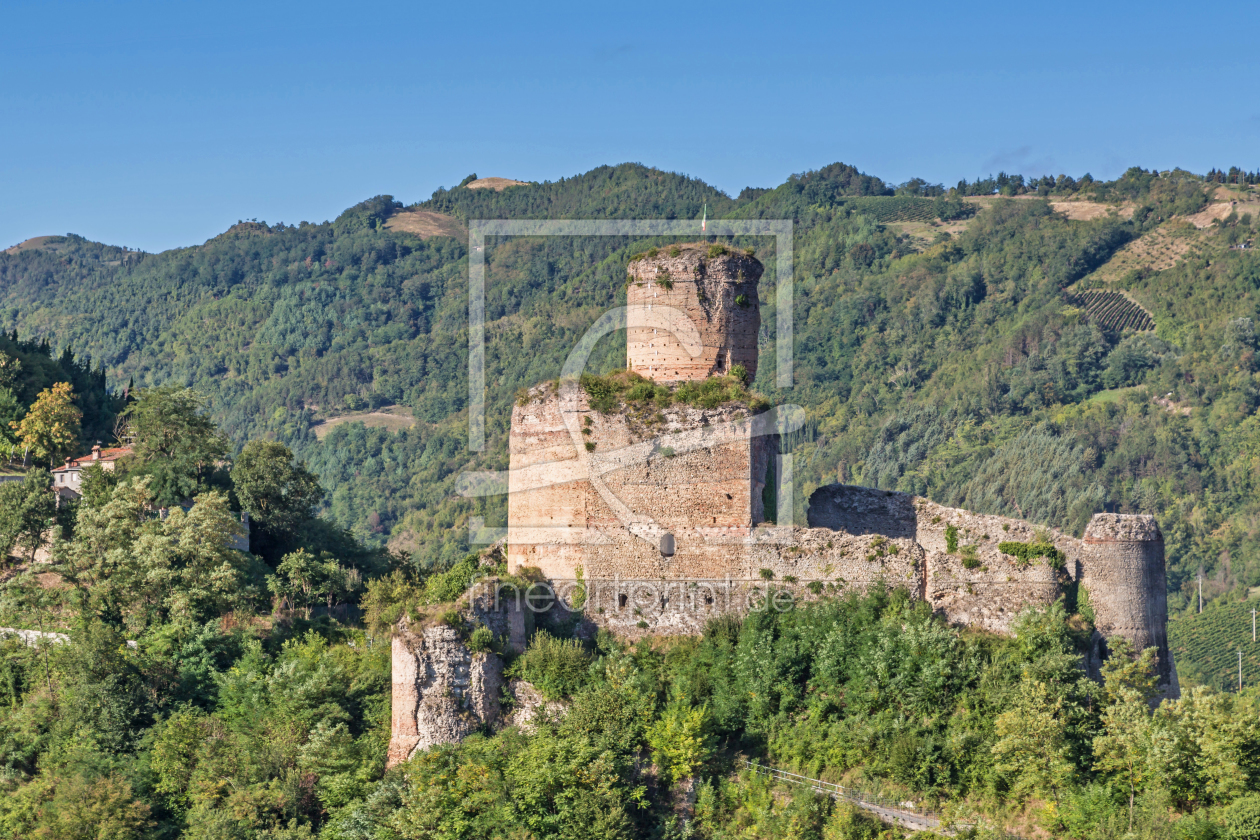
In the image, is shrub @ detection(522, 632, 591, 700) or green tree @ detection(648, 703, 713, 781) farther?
shrub @ detection(522, 632, 591, 700)

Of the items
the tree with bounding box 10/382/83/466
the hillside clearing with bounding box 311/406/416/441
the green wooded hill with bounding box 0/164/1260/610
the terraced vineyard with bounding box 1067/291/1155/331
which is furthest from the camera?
the hillside clearing with bounding box 311/406/416/441

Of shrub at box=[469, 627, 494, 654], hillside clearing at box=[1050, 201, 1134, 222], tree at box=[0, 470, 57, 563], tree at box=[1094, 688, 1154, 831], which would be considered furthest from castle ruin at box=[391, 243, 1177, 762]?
hillside clearing at box=[1050, 201, 1134, 222]

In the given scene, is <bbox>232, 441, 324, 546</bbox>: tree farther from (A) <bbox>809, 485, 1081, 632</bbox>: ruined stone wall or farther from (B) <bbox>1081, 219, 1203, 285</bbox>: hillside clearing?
(B) <bbox>1081, 219, 1203, 285</bbox>: hillside clearing

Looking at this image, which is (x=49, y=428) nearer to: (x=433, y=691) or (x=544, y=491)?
(x=544, y=491)

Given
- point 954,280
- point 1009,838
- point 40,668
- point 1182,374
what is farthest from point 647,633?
point 954,280

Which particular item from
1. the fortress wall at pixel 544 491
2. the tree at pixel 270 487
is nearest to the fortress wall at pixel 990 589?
the fortress wall at pixel 544 491

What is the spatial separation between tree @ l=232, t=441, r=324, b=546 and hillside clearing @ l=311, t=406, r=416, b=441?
10384cm

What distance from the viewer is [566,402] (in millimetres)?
36094

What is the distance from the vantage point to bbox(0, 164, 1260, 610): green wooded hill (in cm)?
11781

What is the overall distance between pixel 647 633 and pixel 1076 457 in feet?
288

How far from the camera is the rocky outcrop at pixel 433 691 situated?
1288 inches

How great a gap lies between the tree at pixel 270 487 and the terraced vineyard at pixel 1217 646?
47.0 metres

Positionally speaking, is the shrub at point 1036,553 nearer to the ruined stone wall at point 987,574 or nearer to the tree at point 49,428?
the ruined stone wall at point 987,574

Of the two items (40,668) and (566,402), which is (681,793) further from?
(40,668)
